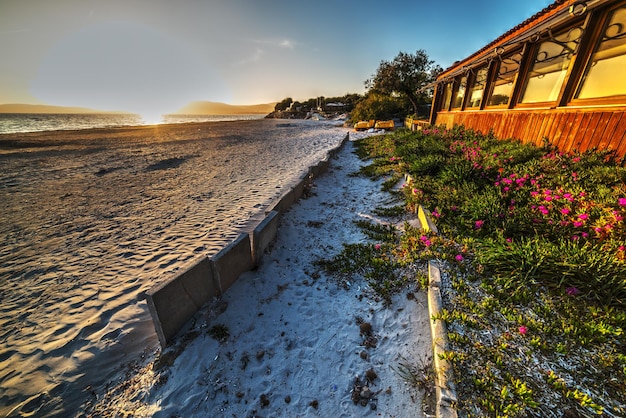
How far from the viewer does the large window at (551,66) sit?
569cm

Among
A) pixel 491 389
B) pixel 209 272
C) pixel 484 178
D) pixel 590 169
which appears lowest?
pixel 491 389

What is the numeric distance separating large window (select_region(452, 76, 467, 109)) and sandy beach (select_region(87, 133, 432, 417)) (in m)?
12.9

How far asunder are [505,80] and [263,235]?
10.2 metres

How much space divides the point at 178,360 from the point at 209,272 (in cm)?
92

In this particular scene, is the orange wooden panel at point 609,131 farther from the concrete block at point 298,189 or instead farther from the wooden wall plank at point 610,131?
the concrete block at point 298,189

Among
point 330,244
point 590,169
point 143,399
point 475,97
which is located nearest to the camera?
point 143,399

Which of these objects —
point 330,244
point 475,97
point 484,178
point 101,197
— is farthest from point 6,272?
point 475,97

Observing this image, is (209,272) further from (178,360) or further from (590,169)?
(590,169)

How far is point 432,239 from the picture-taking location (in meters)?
3.79

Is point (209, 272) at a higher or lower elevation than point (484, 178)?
lower

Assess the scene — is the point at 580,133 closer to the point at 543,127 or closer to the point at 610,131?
the point at 610,131

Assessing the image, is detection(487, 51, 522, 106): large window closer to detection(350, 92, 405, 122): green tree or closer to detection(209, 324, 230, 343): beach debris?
detection(209, 324, 230, 343): beach debris

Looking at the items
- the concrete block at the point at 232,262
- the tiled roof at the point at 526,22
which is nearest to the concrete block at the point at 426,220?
the concrete block at the point at 232,262

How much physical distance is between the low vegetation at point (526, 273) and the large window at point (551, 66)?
8.29 ft
